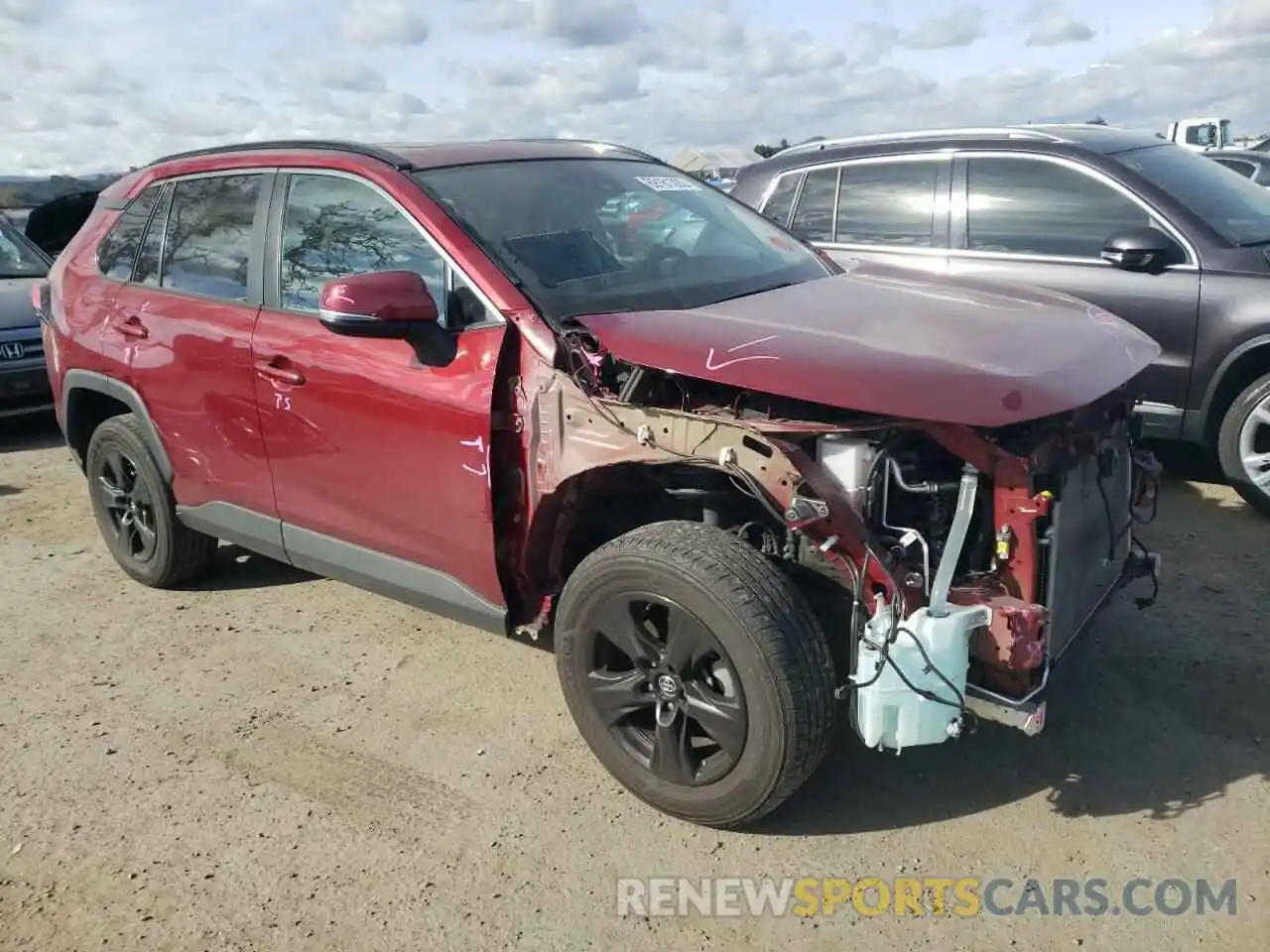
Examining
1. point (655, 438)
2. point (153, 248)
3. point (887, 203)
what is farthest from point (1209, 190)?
point (153, 248)

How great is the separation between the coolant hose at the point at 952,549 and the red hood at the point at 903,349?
23 centimetres

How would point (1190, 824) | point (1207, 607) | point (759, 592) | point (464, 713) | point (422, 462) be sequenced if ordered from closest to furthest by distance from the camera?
point (759, 592) → point (1190, 824) → point (422, 462) → point (464, 713) → point (1207, 607)

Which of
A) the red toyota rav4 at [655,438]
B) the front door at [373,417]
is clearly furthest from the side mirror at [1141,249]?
the front door at [373,417]

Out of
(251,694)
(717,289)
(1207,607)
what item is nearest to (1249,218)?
(1207,607)

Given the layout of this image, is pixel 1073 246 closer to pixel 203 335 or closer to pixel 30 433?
pixel 203 335

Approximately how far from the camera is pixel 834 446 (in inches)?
107

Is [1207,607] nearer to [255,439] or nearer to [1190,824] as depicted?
[1190,824]

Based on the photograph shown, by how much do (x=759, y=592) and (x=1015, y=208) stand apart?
4.00 meters

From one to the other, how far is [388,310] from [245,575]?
2481mm

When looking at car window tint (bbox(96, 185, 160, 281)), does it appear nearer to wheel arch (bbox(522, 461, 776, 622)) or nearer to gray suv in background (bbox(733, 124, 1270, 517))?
wheel arch (bbox(522, 461, 776, 622))

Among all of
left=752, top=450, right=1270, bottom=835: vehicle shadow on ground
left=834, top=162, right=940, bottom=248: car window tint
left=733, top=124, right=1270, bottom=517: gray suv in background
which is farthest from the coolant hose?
left=834, top=162, right=940, bottom=248: car window tint

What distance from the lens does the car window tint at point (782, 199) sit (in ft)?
21.7

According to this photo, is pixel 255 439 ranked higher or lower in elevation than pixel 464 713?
higher

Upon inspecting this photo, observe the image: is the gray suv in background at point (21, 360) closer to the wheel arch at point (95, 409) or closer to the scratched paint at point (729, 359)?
the wheel arch at point (95, 409)
